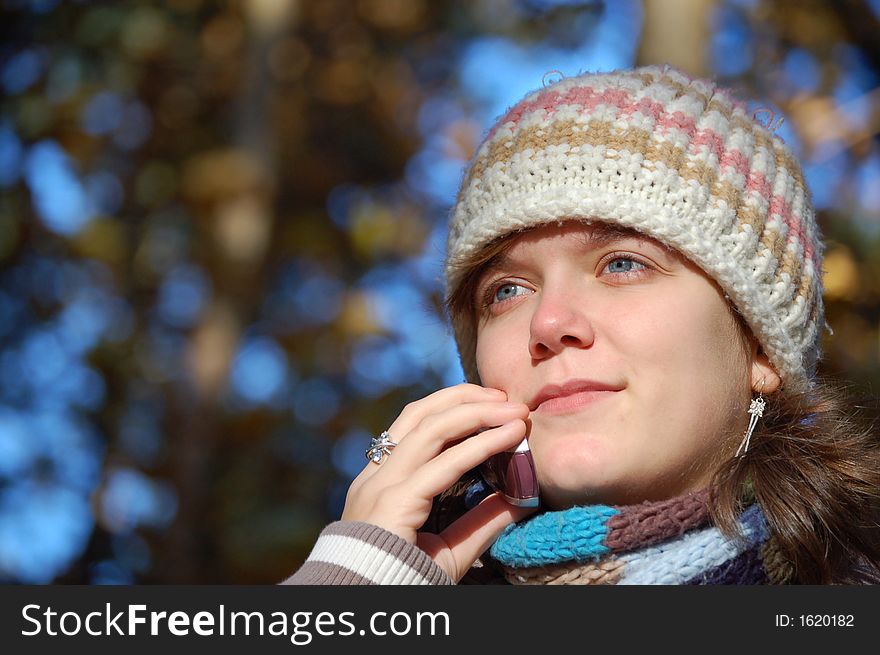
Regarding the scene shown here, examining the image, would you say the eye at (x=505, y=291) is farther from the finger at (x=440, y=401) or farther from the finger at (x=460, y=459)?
the finger at (x=460, y=459)

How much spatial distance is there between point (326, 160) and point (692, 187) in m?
7.18

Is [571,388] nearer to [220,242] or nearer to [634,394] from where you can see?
[634,394]

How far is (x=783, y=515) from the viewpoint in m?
1.79

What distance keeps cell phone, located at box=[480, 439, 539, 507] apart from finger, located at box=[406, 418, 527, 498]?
23 mm

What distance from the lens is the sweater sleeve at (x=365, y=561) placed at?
1.66 meters

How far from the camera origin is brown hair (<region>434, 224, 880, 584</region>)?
1.80 m

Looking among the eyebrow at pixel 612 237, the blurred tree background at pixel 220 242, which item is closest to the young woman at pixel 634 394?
the eyebrow at pixel 612 237

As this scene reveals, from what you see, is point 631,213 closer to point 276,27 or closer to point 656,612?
point 656,612

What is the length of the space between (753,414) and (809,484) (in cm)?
20

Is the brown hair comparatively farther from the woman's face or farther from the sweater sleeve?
the sweater sleeve

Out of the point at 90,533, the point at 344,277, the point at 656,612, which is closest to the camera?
the point at 656,612

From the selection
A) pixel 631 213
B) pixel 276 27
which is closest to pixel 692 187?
Result: pixel 631 213

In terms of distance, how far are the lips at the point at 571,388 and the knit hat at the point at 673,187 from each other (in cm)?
32

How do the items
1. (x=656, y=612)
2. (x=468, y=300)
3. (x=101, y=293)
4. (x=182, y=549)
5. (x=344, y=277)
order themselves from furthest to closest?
(x=344, y=277), (x=101, y=293), (x=182, y=549), (x=468, y=300), (x=656, y=612)
